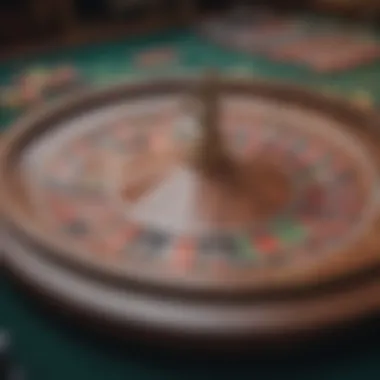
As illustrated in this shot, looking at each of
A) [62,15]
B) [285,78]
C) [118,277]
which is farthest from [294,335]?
[62,15]

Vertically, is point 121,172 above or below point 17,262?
above

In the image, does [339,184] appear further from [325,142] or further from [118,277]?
[118,277]

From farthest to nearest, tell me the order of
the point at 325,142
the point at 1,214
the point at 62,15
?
the point at 62,15 → the point at 325,142 → the point at 1,214

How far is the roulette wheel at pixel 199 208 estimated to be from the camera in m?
1.50

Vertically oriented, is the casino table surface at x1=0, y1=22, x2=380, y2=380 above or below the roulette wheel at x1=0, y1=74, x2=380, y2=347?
below

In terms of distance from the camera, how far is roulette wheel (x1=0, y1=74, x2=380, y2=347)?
1.50m

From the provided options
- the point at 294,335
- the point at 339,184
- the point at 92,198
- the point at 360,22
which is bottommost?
the point at 294,335

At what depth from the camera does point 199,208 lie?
5.94 ft

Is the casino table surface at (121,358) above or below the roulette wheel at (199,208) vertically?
below

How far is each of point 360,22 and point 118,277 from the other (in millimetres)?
2088

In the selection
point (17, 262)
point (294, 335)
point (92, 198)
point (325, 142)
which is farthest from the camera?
point (325, 142)

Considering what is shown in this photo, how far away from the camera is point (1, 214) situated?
176 centimetres

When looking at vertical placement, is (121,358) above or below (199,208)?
below

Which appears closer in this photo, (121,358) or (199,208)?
(121,358)
